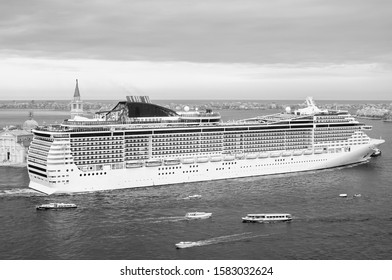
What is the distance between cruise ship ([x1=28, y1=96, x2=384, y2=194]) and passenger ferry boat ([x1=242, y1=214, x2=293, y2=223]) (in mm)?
10198

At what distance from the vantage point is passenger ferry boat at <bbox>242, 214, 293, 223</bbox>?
24438mm

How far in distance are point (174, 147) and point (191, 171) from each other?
6.81 feet

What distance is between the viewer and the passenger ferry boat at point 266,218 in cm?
2444

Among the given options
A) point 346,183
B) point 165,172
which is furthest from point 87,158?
point 346,183

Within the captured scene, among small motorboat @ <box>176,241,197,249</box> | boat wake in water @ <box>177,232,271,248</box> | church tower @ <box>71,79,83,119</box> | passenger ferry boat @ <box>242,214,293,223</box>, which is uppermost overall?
church tower @ <box>71,79,83,119</box>

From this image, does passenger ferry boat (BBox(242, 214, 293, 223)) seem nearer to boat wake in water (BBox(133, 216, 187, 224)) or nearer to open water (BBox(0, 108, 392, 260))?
open water (BBox(0, 108, 392, 260))

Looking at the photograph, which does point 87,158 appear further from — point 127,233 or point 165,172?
point 127,233

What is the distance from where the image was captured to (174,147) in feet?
114

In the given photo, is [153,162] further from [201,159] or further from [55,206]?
[55,206]

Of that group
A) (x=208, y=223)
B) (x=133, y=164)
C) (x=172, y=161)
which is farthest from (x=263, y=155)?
(x=208, y=223)

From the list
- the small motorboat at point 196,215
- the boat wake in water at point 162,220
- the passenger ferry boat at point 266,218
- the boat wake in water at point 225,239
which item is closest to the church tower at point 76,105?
the boat wake in water at point 162,220

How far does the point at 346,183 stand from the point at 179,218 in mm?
15111

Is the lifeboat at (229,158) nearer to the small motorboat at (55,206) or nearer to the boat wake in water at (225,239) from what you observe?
the small motorboat at (55,206)

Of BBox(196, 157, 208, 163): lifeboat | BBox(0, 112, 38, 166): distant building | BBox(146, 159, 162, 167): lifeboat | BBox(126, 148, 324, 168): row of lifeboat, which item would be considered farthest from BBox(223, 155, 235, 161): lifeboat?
BBox(0, 112, 38, 166): distant building
